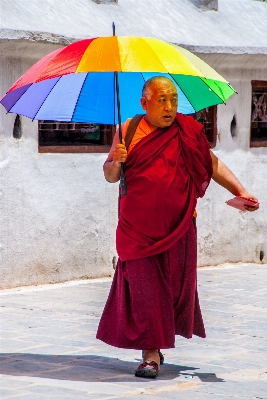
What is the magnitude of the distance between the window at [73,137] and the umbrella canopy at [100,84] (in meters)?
3.12

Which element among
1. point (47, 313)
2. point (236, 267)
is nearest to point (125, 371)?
point (47, 313)

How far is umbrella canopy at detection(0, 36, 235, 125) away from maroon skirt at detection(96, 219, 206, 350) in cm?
85

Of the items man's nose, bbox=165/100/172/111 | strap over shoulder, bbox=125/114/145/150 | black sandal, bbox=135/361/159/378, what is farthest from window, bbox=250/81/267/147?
black sandal, bbox=135/361/159/378

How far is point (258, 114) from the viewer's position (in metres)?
11.5

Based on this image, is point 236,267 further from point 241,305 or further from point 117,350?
point 117,350

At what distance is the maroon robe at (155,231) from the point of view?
5664 millimetres

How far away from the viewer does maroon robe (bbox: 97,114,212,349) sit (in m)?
5.66

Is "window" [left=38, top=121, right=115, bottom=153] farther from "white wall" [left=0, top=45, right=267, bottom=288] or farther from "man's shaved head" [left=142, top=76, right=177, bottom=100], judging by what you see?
"man's shaved head" [left=142, top=76, right=177, bottom=100]

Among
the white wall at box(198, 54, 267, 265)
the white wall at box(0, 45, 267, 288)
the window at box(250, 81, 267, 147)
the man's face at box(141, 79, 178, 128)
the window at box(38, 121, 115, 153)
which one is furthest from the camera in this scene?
the window at box(250, 81, 267, 147)

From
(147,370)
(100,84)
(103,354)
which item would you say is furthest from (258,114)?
(147,370)

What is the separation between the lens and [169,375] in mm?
5742

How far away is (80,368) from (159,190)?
1160 millimetres

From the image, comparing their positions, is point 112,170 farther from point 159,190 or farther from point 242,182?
point 242,182

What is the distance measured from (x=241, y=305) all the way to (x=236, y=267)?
261 centimetres
